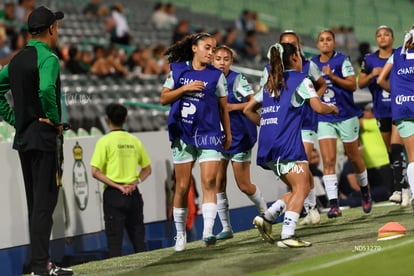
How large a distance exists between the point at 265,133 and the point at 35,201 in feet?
7.93

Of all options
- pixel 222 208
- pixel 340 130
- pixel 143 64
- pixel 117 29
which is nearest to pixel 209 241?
pixel 222 208

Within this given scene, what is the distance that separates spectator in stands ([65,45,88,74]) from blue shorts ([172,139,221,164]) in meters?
12.2

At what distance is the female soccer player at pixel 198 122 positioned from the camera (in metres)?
→ 11.2

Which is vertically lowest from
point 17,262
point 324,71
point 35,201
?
point 17,262

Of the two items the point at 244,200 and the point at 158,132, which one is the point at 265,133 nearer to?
the point at 158,132

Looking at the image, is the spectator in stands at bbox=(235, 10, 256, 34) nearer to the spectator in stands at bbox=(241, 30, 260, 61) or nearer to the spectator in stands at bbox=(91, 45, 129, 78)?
the spectator in stands at bbox=(241, 30, 260, 61)

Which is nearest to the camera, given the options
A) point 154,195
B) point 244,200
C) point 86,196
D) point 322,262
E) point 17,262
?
point 322,262

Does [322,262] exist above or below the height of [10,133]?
below

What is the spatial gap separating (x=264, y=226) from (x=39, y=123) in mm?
2538

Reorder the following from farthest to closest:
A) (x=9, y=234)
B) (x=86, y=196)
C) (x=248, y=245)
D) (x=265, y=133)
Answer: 1. (x=86, y=196)
2. (x=9, y=234)
3. (x=248, y=245)
4. (x=265, y=133)

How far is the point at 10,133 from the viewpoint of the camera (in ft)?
50.6

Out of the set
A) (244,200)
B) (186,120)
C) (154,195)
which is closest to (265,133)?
(186,120)

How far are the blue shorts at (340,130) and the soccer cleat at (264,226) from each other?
3.58 m

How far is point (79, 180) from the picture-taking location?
1617 centimetres
